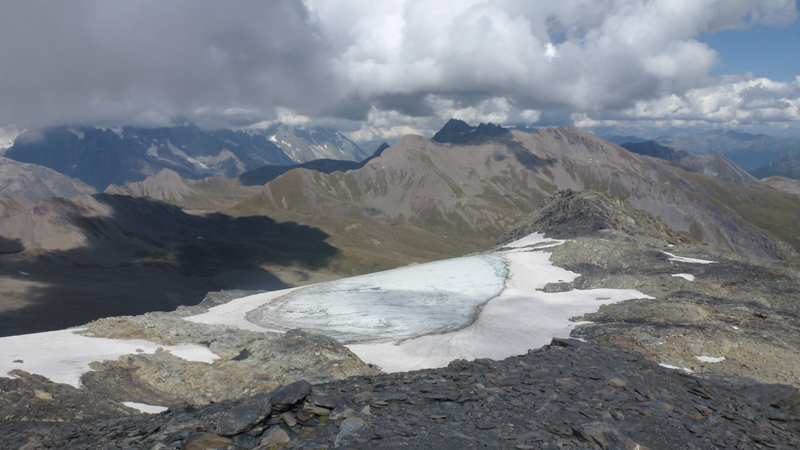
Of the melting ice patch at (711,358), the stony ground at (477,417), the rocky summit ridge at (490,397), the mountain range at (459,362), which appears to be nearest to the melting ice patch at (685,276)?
the mountain range at (459,362)

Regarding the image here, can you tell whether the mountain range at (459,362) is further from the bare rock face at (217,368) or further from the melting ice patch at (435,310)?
the melting ice patch at (435,310)

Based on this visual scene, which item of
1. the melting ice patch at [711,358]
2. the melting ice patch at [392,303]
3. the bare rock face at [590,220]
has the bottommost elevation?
the melting ice patch at [711,358]

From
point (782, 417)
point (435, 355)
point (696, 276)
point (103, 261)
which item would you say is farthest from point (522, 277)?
point (103, 261)

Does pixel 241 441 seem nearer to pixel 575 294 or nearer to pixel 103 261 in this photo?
pixel 575 294

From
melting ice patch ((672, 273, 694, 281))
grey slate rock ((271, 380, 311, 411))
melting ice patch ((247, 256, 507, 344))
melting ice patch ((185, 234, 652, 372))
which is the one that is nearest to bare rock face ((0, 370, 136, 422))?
grey slate rock ((271, 380, 311, 411))

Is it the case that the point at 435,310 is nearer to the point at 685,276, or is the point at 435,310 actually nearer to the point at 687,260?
the point at 685,276

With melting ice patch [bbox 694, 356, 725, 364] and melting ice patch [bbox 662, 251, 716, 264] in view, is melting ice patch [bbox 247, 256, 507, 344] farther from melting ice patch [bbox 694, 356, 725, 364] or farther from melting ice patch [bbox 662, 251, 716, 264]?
melting ice patch [bbox 662, 251, 716, 264]
